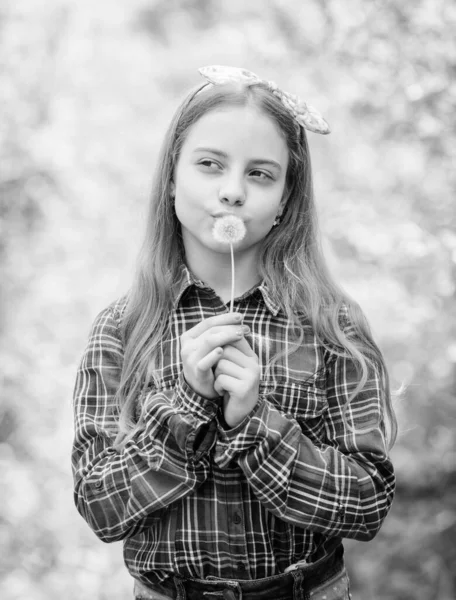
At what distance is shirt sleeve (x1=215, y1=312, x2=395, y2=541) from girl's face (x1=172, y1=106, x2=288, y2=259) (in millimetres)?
318

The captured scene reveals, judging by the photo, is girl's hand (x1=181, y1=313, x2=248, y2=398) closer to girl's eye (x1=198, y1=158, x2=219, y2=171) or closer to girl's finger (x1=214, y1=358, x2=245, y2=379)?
girl's finger (x1=214, y1=358, x2=245, y2=379)

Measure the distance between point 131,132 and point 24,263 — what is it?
2.41 ft

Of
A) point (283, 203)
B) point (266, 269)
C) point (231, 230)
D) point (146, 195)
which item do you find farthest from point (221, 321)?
point (146, 195)

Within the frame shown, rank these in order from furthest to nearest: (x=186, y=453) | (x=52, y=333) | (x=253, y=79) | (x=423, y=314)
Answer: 1. (x=52, y=333)
2. (x=423, y=314)
3. (x=253, y=79)
4. (x=186, y=453)

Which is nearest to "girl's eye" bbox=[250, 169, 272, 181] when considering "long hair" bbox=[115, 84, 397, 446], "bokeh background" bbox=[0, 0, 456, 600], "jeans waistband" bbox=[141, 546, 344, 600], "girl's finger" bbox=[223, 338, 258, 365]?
"long hair" bbox=[115, 84, 397, 446]

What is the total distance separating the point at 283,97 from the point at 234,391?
602 millimetres

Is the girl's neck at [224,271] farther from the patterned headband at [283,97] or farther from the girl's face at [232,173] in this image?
the patterned headband at [283,97]

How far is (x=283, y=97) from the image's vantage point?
1399 millimetres

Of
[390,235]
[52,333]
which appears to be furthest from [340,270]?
Answer: [52,333]

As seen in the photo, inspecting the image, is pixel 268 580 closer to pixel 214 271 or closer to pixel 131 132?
pixel 214 271

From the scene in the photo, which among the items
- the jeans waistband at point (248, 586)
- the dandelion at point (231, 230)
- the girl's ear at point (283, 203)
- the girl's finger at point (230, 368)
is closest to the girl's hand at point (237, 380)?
the girl's finger at point (230, 368)

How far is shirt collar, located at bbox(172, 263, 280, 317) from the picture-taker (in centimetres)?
139

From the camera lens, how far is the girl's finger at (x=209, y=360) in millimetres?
1139

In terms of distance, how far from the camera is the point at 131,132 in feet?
10.4
